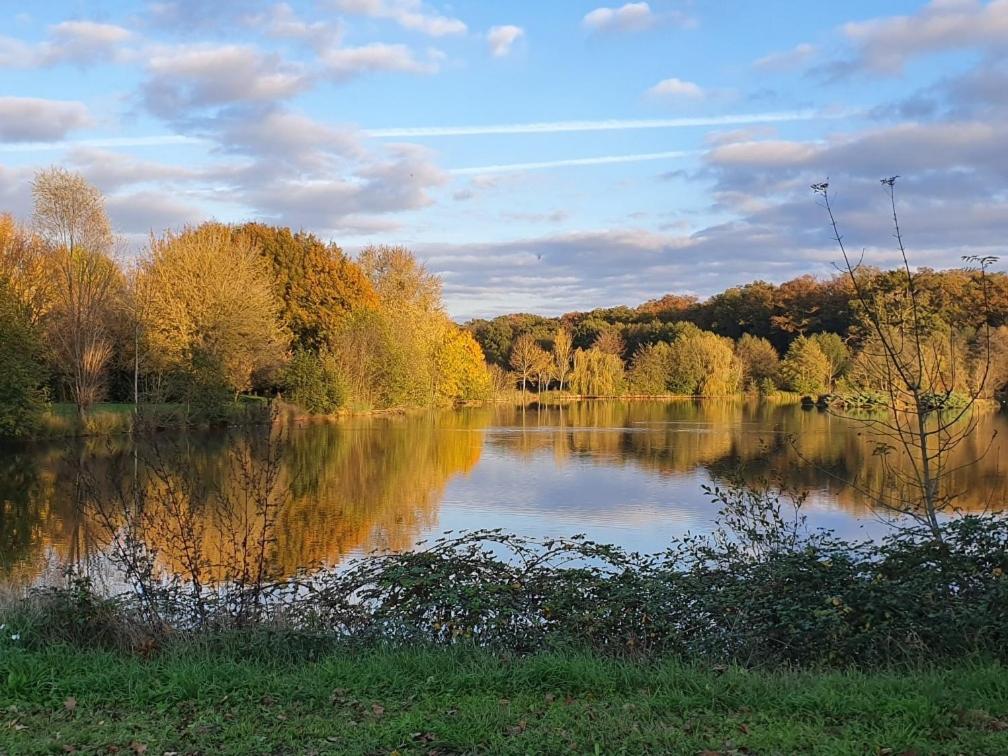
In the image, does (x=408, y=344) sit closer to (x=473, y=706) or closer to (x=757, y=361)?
(x=757, y=361)

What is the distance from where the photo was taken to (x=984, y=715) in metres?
3.68

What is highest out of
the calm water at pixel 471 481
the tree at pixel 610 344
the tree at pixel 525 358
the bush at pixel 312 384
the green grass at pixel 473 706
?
the tree at pixel 610 344

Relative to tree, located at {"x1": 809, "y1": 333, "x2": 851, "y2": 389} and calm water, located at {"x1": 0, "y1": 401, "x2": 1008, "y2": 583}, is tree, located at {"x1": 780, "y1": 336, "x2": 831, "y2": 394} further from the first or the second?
calm water, located at {"x1": 0, "y1": 401, "x2": 1008, "y2": 583}

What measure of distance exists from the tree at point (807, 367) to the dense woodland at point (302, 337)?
114mm

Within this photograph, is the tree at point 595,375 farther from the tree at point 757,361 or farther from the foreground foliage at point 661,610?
the foreground foliage at point 661,610

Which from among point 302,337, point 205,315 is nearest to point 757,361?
point 302,337

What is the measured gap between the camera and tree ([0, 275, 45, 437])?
75.7 ft

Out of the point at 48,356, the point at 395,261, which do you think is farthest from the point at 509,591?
the point at 395,261

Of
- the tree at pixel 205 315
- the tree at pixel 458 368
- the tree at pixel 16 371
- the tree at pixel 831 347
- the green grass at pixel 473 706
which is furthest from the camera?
the tree at pixel 831 347

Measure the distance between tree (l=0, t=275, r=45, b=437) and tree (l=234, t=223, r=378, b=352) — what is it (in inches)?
719

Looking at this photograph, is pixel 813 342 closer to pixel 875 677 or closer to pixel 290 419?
pixel 290 419

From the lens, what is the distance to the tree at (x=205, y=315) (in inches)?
1238

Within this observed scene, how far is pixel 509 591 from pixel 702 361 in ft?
215

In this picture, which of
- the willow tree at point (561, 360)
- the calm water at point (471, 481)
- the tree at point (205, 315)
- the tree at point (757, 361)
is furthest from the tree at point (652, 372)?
the tree at point (205, 315)
